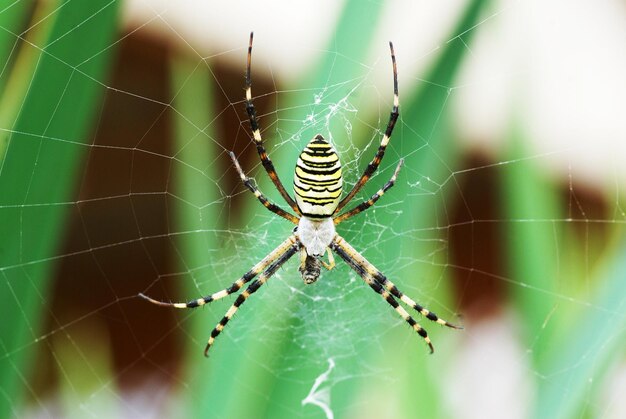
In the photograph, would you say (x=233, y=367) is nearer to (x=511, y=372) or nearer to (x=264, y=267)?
(x=264, y=267)

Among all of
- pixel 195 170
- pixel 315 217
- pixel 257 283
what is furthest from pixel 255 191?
pixel 257 283

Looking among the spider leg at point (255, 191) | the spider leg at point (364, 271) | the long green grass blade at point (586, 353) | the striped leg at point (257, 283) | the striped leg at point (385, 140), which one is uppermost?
the striped leg at point (385, 140)

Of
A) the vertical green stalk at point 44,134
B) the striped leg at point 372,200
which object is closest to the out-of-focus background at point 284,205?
the vertical green stalk at point 44,134

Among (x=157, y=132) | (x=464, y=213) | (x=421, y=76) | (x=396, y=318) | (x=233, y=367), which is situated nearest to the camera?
(x=421, y=76)

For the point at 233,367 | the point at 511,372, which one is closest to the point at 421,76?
the point at 233,367

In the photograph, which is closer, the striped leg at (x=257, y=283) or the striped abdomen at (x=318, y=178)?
the striped abdomen at (x=318, y=178)

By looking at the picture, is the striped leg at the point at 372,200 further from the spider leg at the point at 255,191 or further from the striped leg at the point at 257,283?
the striped leg at the point at 257,283

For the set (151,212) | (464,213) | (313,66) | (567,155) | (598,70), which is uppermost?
(598,70)
